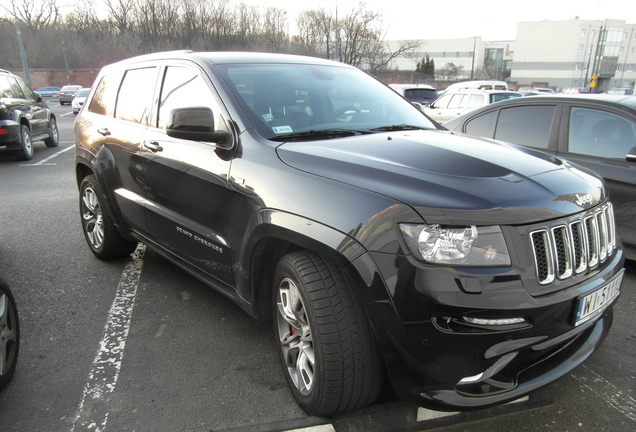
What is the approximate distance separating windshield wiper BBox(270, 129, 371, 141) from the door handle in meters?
1.05

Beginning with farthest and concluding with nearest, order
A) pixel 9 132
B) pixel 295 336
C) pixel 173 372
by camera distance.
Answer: pixel 9 132, pixel 173 372, pixel 295 336

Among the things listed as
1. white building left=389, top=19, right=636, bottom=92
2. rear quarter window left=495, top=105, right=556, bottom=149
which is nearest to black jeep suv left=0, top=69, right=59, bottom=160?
rear quarter window left=495, top=105, right=556, bottom=149

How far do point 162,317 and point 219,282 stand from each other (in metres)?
0.76

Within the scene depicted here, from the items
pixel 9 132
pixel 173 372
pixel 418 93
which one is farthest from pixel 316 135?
pixel 418 93

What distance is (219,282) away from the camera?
114 inches

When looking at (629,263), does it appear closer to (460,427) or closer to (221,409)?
(460,427)

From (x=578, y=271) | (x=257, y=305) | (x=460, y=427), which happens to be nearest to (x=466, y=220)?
(x=578, y=271)

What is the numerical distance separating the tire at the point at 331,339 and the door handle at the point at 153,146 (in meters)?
1.48

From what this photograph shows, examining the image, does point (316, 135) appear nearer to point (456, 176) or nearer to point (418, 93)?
point (456, 176)

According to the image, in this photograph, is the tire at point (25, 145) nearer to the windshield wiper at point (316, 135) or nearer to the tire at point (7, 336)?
the tire at point (7, 336)

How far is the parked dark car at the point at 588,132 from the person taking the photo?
13.4ft

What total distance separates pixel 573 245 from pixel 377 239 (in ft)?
2.82

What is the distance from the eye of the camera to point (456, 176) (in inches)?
79.1

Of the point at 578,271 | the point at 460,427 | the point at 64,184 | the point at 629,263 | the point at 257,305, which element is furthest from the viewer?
the point at 64,184
